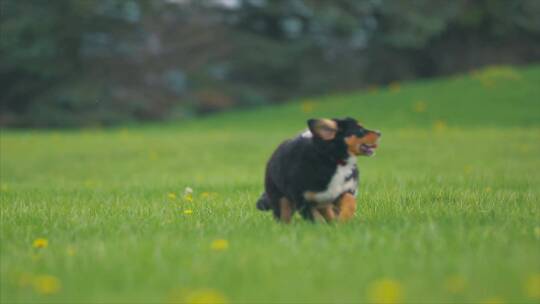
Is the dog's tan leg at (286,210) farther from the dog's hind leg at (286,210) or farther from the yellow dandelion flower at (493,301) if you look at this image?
the yellow dandelion flower at (493,301)

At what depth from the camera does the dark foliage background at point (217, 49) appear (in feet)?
95.6

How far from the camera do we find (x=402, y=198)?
723 cm

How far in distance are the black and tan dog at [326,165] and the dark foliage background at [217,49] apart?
24150mm

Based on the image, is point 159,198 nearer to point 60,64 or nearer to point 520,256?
point 520,256

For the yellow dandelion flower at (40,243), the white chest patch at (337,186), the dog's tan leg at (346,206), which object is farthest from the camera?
the dog's tan leg at (346,206)

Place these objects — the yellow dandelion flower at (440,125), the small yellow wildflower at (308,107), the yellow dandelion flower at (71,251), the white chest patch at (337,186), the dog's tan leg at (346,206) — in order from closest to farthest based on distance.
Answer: the yellow dandelion flower at (71,251), the white chest patch at (337,186), the dog's tan leg at (346,206), the yellow dandelion flower at (440,125), the small yellow wildflower at (308,107)

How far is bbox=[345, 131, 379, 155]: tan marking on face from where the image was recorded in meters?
5.44

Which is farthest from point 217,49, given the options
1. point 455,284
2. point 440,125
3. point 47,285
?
point 455,284

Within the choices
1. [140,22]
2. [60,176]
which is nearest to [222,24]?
[140,22]

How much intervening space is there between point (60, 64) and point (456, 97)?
1680 centimetres

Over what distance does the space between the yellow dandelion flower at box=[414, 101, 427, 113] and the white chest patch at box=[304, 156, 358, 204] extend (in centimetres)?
1710

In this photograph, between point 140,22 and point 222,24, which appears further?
point 222,24

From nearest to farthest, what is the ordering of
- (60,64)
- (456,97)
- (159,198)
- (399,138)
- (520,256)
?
(520,256) → (159,198) → (399,138) → (456,97) → (60,64)

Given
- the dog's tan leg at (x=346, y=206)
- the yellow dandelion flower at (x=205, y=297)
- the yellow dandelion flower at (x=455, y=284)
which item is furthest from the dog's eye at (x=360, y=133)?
the yellow dandelion flower at (x=205, y=297)
